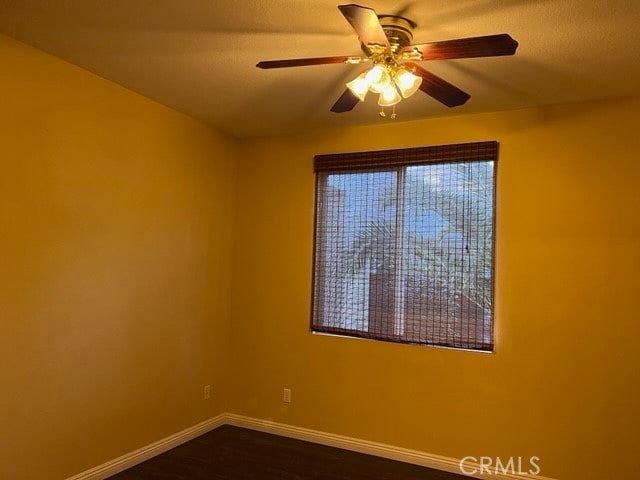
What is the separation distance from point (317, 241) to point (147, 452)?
190cm

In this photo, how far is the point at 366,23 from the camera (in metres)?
1.66

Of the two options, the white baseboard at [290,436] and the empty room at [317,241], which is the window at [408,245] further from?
the white baseboard at [290,436]

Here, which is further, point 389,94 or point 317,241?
point 317,241

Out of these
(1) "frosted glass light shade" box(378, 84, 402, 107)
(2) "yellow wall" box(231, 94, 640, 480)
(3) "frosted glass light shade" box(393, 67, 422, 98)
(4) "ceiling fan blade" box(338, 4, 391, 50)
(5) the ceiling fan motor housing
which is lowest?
(2) "yellow wall" box(231, 94, 640, 480)

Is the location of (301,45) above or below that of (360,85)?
above

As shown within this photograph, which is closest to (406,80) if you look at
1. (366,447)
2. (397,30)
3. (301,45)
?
(397,30)

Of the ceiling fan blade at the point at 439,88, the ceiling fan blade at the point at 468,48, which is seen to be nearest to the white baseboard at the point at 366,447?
the ceiling fan blade at the point at 439,88

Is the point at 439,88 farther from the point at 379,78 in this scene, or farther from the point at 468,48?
the point at 468,48

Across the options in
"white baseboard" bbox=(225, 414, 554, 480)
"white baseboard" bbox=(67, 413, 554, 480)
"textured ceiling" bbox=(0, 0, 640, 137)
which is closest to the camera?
"textured ceiling" bbox=(0, 0, 640, 137)

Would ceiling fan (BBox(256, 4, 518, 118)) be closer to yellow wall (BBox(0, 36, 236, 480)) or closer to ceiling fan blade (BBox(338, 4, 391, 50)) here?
ceiling fan blade (BBox(338, 4, 391, 50))

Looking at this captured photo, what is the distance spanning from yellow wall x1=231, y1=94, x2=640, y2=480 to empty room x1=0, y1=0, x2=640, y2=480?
0.01 m

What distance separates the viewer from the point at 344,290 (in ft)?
12.0

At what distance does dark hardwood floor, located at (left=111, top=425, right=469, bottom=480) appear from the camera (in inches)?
120

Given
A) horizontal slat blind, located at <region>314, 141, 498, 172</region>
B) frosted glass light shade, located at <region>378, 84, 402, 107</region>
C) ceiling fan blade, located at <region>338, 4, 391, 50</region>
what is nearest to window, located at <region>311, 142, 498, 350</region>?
horizontal slat blind, located at <region>314, 141, 498, 172</region>
